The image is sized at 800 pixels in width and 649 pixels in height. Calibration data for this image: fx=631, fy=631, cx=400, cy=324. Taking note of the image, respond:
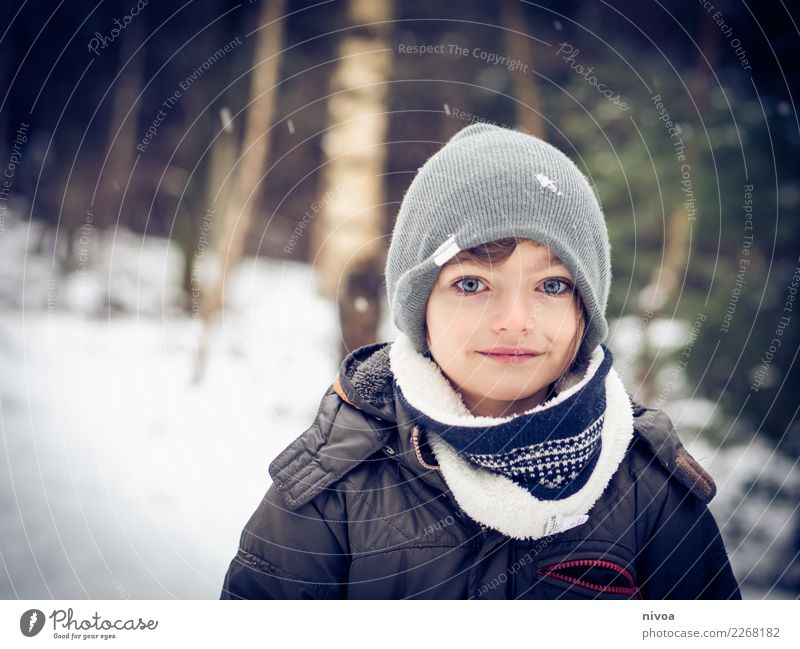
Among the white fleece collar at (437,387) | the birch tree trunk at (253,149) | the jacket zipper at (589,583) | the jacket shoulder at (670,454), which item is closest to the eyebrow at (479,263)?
the white fleece collar at (437,387)

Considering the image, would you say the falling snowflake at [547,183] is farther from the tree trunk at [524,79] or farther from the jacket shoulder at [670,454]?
the tree trunk at [524,79]

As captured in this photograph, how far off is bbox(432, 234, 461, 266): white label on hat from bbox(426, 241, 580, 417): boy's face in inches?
0.4

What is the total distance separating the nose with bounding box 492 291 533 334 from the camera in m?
0.72

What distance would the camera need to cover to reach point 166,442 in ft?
4.15

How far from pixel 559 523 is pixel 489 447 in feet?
0.40

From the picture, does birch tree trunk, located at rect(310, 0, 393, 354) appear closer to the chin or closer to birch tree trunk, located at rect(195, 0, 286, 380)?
birch tree trunk, located at rect(195, 0, 286, 380)

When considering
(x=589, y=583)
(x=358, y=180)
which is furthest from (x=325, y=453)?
(x=358, y=180)

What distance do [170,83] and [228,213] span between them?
0.58m

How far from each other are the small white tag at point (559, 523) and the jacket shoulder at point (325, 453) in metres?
0.22

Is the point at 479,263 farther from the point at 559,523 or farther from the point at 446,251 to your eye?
the point at 559,523

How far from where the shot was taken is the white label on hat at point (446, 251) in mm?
735

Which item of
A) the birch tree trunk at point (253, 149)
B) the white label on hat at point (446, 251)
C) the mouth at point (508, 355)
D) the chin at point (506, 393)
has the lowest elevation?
the chin at point (506, 393)

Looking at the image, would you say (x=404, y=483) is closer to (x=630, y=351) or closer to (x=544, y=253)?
(x=544, y=253)
